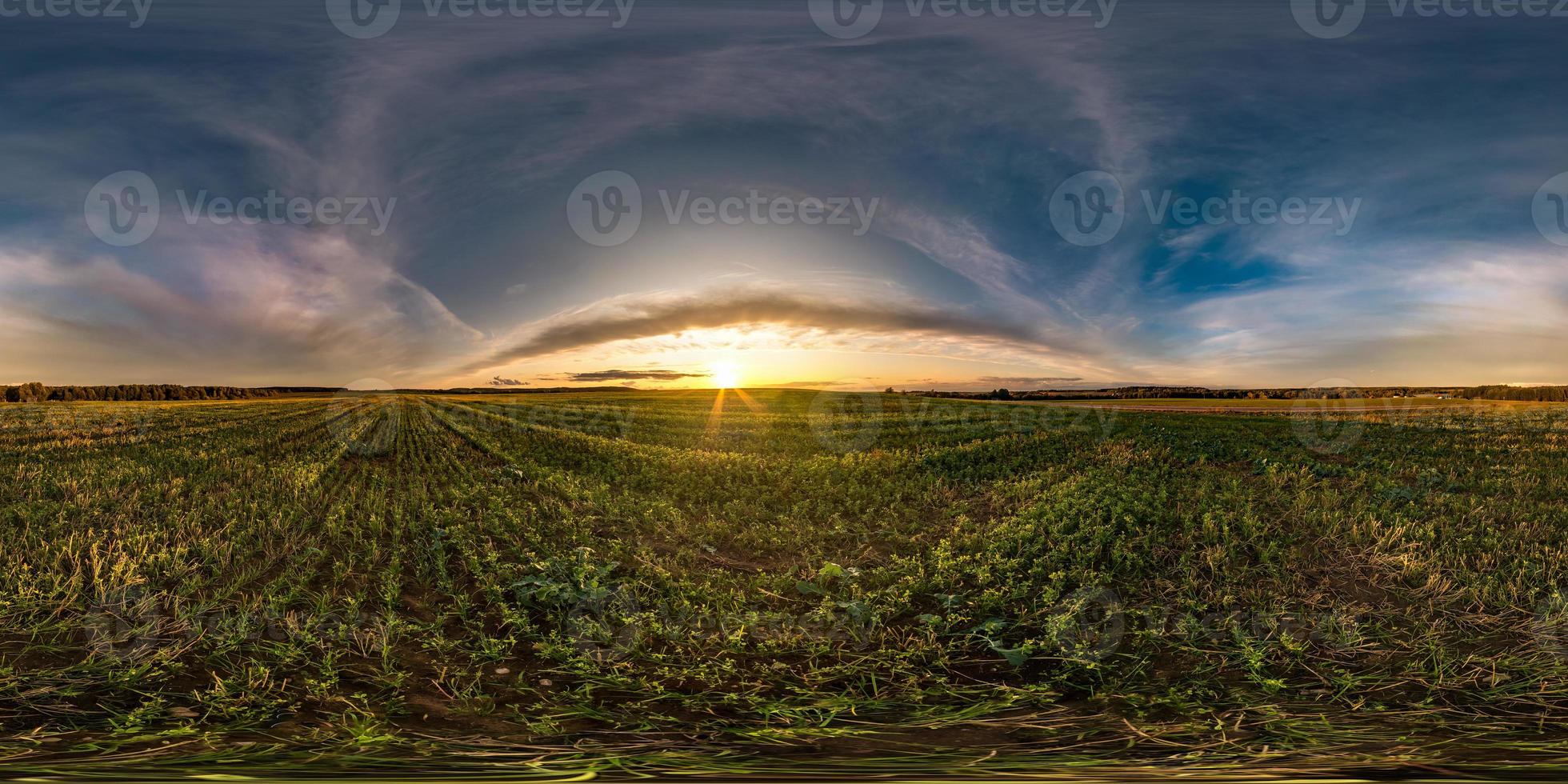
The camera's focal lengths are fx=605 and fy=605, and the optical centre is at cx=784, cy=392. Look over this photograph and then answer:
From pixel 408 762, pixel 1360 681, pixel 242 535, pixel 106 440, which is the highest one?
pixel 106 440

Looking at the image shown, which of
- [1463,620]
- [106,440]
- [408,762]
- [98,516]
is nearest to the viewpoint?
[408,762]

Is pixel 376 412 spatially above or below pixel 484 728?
above

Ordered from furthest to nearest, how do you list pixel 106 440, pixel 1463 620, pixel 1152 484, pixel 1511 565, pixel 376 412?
pixel 376 412
pixel 106 440
pixel 1152 484
pixel 1511 565
pixel 1463 620

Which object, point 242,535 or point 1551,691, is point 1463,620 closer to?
point 1551,691

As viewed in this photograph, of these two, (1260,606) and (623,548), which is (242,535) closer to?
(623,548)

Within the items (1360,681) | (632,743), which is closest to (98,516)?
(632,743)

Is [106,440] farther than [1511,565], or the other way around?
[106,440]

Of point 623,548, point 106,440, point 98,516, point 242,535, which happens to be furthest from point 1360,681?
point 106,440
